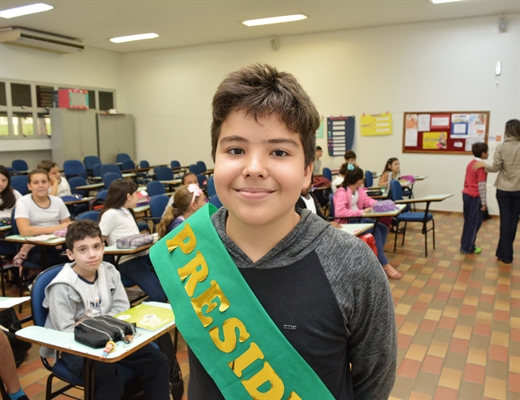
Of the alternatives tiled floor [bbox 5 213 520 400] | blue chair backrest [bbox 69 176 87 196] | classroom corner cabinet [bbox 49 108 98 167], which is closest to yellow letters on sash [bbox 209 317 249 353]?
tiled floor [bbox 5 213 520 400]

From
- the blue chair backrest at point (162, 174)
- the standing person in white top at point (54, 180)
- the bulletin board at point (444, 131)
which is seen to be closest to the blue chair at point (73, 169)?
the blue chair backrest at point (162, 174)

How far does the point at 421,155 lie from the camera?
27.5 feet

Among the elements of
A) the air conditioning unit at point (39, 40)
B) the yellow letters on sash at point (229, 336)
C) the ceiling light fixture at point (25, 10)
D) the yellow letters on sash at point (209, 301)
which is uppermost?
the ceiling light fixture at point (25, 10)

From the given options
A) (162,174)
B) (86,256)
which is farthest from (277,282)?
(162,174)

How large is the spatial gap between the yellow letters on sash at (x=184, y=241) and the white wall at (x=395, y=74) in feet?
20.5

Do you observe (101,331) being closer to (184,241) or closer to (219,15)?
(184,241)

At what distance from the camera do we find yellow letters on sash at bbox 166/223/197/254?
→ 1.01 metres

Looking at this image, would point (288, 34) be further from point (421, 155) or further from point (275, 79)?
point (275, 79)

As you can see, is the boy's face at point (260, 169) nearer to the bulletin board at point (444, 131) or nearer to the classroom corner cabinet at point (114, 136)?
the bulletin board at point (444, 131)

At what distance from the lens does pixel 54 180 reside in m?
5.92

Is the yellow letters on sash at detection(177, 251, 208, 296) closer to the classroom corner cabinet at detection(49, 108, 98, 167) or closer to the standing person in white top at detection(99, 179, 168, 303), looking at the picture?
the standing person in white top at detection(99, 179, 168, 303)

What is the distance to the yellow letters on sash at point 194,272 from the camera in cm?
96

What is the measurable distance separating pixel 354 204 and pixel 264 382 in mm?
4046

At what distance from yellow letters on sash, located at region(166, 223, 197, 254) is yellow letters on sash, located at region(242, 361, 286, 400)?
31cm
